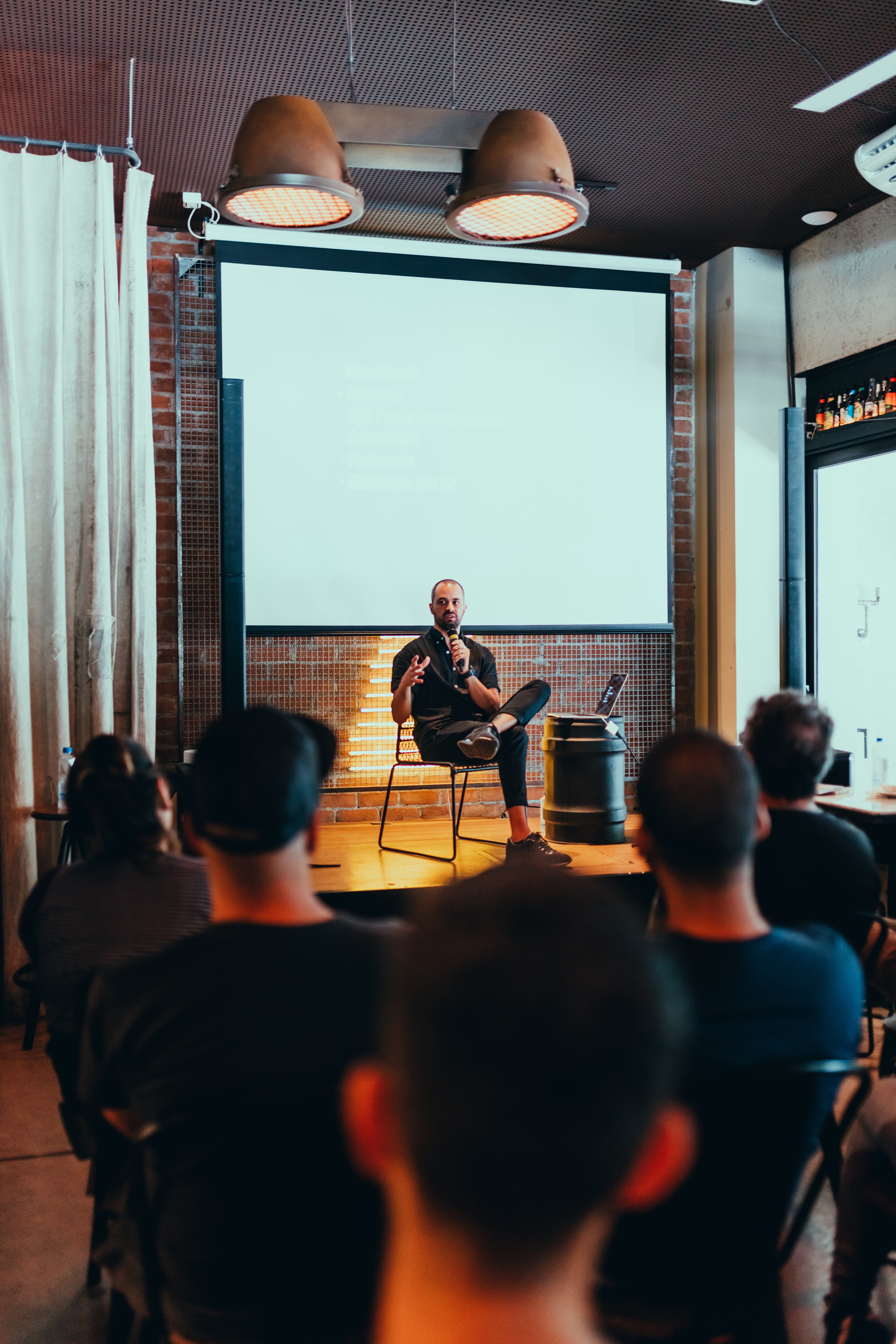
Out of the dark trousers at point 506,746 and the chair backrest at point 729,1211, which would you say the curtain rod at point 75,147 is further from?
the chair backrest at point 729,1211

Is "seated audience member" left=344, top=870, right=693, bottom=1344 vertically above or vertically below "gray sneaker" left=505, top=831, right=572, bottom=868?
above

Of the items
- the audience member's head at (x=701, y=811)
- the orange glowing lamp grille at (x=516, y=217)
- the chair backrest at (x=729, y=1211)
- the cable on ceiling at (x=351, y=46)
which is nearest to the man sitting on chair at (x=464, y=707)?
the orange glowing lamp grille at (x=516, y=217)

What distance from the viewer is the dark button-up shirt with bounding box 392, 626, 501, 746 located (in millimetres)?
4707

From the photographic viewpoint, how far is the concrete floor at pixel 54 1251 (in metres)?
1.96

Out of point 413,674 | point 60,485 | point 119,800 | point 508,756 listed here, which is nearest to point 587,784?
point 508,756

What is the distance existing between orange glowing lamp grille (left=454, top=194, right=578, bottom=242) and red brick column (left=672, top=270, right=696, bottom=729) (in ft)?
9.25

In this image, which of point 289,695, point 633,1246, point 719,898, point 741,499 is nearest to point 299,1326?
point 633,1246

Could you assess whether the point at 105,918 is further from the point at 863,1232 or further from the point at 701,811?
the point at 863,1232

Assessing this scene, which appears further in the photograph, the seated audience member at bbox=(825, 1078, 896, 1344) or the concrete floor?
the concrete floor

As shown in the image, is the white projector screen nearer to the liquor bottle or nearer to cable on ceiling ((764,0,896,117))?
the liquor bottle

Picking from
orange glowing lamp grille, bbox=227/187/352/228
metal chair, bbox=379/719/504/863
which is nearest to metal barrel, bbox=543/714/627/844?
metal chair, bbox=379/719/504/863

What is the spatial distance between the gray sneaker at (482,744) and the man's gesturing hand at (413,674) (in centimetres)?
36

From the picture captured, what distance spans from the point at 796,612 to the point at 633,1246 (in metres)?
4.23

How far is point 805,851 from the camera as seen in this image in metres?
1.95
